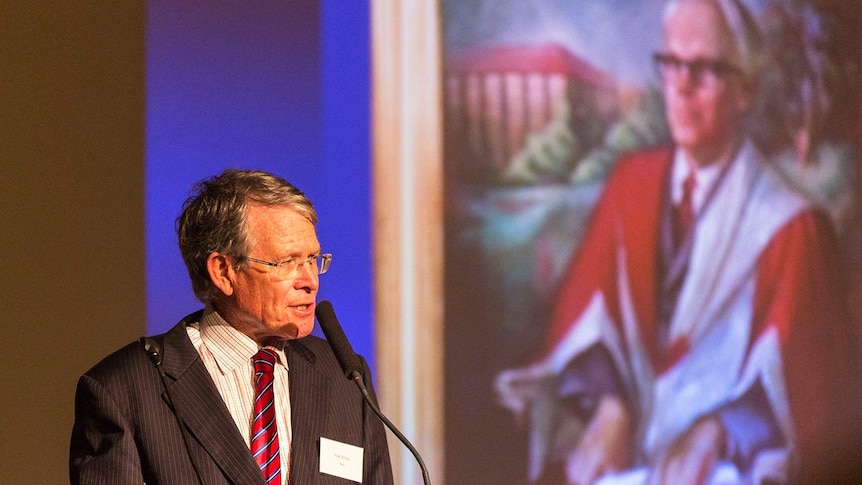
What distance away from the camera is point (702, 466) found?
3.86 metres

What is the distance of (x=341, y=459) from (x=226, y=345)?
0.39 meters

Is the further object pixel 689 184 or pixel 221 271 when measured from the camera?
pixel 689 184

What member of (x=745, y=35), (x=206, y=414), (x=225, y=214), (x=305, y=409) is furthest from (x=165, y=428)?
(x=745, y=35)

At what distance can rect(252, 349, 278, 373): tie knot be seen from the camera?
7.45 feet

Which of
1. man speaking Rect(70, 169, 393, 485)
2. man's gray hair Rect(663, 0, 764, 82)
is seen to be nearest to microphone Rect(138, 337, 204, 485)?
man speaking Rect(70, 169, 393, 485)

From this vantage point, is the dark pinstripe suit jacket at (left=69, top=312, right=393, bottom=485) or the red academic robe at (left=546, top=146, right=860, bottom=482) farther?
the red academic robe at (left=546, top=146, right=860, bottom=482)

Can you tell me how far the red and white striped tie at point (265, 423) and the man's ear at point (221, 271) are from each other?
174mm

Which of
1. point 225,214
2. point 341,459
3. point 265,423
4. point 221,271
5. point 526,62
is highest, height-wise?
point 526,62

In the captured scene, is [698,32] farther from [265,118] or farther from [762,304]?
[265,118]

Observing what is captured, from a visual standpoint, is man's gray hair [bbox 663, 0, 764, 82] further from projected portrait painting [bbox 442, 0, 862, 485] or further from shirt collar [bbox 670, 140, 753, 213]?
shirt collar [bbox 670, 140, 753, 213]

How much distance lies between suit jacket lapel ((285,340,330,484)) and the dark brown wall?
938 mm

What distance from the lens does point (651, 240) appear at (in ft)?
12.5

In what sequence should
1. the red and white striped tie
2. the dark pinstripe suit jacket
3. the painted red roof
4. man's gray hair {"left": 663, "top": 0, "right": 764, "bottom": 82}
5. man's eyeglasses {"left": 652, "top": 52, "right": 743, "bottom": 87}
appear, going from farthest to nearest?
man's gray hair {"left": 663, "top": 0, "right": 764, "bottom": 82} < man's eyeglasses {"left": 652, "top": 52, "right": 743, "bottom": 87} < the painted red roof < the red and white striped tie < the dark pinstripe suit jacket

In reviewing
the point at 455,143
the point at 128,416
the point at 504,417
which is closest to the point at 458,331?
the point at 504,417
